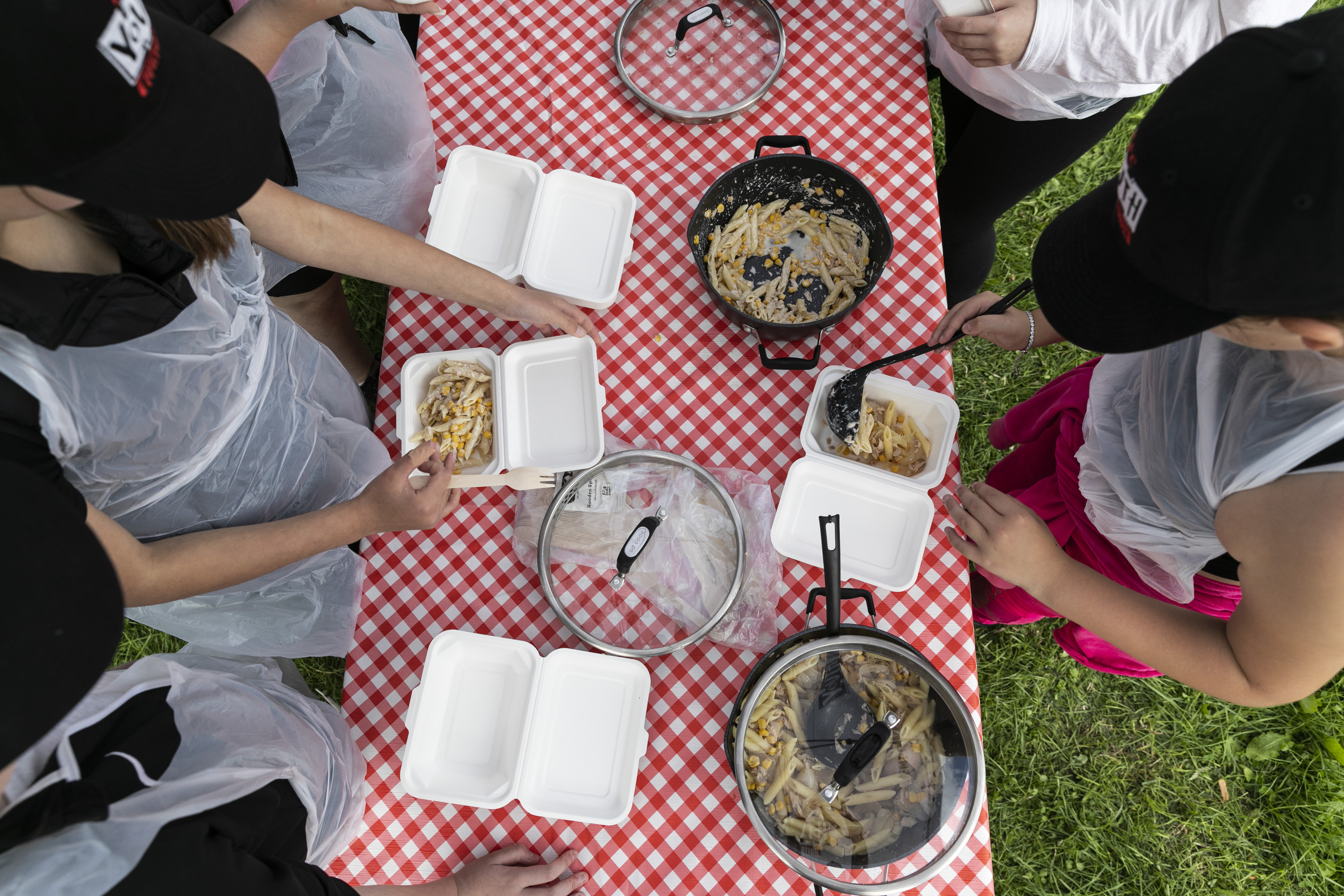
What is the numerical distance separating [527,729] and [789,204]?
1.31 meters

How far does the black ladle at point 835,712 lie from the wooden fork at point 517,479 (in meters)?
0.58

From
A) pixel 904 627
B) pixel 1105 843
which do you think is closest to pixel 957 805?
pixel 904 627

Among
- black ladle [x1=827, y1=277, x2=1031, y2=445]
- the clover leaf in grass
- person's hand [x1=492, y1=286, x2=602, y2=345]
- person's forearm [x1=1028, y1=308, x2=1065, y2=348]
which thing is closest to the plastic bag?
black ladle [x1=827, y1=277, x2=1031, y2=445]

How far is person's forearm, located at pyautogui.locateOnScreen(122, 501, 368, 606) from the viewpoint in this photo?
125 centimetres

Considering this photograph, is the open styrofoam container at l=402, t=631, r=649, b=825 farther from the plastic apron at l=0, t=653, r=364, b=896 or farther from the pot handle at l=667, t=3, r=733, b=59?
the pot handle at l=667, t=3, r=733, b=59

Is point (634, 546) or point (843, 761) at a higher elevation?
point (634, 546)

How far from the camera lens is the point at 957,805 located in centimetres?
132

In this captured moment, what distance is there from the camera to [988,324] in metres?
1.67

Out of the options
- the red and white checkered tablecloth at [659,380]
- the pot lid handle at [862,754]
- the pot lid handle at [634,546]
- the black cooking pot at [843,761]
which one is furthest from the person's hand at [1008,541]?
the pot lid handle at [634,546]

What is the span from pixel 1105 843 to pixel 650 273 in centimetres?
224

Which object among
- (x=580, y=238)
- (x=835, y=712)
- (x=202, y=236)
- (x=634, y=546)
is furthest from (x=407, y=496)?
(x=835, y=712)

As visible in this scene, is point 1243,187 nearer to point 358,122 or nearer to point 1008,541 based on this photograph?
point 1008,541

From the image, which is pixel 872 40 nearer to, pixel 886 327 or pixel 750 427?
pixel 886 327

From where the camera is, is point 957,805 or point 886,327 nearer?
point 957,805
